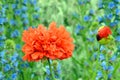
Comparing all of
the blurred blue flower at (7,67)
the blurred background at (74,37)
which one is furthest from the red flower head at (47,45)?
the blurred blue flower at (7,67)

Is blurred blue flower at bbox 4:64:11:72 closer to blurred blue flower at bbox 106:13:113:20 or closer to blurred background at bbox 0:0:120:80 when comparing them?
blurred background at bbox 0:0:120:80

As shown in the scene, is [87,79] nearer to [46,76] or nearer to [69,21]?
[46,76]

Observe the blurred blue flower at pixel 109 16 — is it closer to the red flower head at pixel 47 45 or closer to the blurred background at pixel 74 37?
the blurred background at pixel 74 37

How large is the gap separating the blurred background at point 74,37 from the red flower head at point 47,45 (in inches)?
6.3

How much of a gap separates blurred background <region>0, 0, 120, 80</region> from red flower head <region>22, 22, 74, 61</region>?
16cm

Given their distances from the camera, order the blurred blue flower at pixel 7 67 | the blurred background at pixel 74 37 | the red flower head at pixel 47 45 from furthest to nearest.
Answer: the blurred blue flower at pixel 7 67 < the blurred background at pixel 74 37 < the red flower head at pixel 47 45

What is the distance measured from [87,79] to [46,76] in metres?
0.84

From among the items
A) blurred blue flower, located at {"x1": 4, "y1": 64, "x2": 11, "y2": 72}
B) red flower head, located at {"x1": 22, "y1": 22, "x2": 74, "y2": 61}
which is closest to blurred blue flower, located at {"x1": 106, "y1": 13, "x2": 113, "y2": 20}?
blurred blue flower, located at {"x1": 4, "y1": 64, "x2": 11, "y2": 72}

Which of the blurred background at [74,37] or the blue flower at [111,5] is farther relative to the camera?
the blue flower at [111,5]

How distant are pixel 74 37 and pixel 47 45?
7.67 feet

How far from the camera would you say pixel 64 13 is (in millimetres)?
5945

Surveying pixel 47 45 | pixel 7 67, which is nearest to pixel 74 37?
pixel 7 67

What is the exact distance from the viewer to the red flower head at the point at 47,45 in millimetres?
2661

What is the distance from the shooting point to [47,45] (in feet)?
8.84
